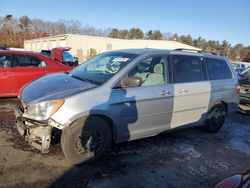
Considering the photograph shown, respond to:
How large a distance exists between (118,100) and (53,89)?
40.2 inches

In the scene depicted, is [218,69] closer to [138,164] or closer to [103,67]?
[103,67]

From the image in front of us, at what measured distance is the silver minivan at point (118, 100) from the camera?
13.1ft

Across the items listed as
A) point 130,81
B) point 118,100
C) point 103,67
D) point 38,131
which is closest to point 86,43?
point 103,67

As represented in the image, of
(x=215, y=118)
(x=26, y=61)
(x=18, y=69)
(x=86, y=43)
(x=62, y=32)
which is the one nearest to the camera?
(x=215, y=118)

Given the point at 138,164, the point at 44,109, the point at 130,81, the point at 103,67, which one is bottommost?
the point at 138,164

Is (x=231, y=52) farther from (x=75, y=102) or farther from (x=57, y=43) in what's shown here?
(x=75, y=102)

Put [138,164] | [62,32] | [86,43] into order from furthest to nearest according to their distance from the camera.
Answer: [62,32], [86,43], [138,164]

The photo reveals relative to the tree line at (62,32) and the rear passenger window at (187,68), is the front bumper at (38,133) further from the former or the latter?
the tree line at (62,32)

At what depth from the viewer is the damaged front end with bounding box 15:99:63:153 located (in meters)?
3.96

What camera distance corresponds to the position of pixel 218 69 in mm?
6227

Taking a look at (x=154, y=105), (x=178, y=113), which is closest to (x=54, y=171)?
(x=154, y=105)

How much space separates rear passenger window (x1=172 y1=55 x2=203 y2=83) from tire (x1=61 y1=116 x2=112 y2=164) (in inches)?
69.9

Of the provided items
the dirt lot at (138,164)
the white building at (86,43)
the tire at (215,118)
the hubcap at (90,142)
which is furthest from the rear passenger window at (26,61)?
the white building at (86,43)

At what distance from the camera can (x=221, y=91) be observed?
6.12 metres
